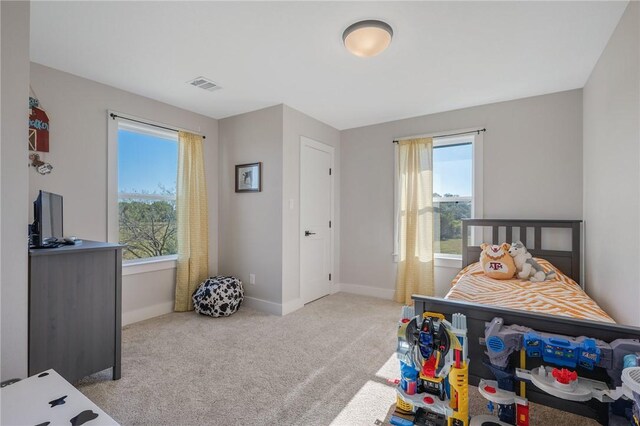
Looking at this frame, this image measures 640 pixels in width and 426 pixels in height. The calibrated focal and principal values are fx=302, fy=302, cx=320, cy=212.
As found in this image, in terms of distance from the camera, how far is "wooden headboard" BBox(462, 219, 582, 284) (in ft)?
9.73

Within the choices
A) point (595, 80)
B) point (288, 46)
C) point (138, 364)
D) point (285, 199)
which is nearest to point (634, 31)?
point (595, 80)

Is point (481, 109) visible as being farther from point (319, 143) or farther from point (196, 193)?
point (196, 193)

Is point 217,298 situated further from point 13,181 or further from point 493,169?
point 493,169

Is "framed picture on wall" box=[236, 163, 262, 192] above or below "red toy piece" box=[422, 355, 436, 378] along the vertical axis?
above

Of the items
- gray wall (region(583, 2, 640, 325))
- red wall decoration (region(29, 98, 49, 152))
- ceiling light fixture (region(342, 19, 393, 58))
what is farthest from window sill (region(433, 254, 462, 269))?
red wall decoration (region(29, 98, 49, 152))

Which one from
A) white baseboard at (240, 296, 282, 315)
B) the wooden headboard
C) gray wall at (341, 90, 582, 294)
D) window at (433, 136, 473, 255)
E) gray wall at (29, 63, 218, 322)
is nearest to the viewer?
gray wall at (29, 63, 218, 322)

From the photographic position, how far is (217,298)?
10.9 ft

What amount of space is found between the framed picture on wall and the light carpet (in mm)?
1520

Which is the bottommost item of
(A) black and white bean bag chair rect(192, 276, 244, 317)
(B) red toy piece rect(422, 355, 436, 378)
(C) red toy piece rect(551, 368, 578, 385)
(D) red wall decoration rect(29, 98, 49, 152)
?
(A) black and white bean bag chair rect(192, 276, 244, 317)

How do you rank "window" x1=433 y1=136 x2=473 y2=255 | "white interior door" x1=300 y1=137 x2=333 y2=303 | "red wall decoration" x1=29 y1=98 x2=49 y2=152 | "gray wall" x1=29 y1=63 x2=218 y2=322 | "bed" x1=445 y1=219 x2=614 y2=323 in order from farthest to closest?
"white interior door" x1=300 y1=137 x2=333 y2=303 < "window" x1=433 y1=136 x2=473 y2=255 < "gray wall" x1=29 y1=63 x2=218 y2=322 < "red wall decoration" x1=29 y1=98 x2=49 y2=152 < "bed" x1=445 y1=219 x2=614 y2=323

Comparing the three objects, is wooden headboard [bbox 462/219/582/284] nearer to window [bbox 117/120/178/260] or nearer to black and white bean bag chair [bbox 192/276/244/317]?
Result: black and white bean bag chair [bbox 192/276/244/317]

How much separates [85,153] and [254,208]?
1726 mm

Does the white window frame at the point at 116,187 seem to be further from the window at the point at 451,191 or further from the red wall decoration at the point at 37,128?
the window at the point at 451,191

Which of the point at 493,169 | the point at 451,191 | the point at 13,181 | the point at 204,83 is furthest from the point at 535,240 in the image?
the point at 13,181
